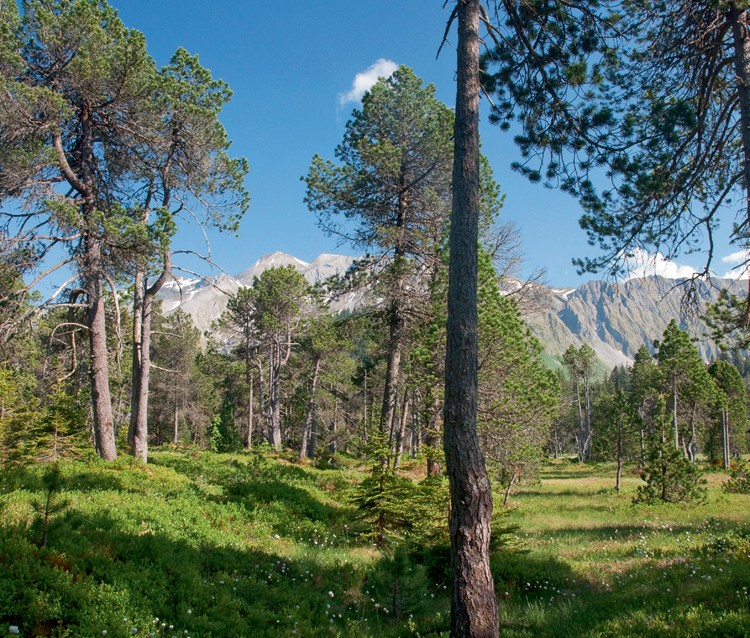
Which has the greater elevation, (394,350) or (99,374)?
(394,350)

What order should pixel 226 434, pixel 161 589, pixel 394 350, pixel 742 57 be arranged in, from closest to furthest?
pixel 161 589, pixel 742 57, pixel 394 350, pixel 226 434

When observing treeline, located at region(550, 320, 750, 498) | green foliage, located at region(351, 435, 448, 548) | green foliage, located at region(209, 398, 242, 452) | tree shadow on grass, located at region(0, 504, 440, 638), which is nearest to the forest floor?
tree shadow on grass, located at region(0, 504, 440, 638)

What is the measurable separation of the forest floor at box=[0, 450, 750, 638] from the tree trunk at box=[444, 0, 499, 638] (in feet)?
2.55

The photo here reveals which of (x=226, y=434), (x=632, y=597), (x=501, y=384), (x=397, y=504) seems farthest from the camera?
(x=226, y=434)

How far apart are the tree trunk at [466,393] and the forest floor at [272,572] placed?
778 millimetres

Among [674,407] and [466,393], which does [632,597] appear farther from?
[674,407]

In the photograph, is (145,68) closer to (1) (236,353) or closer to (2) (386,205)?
(2) (386,205)

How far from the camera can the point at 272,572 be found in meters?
7.02

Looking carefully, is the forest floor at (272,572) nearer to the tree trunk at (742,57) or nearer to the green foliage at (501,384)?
the green foliage at (501,384)

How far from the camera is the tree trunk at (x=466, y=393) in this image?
4895 millimetres

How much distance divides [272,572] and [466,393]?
13.8 feet

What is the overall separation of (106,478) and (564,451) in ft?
326

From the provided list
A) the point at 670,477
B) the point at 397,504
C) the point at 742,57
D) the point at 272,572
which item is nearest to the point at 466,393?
the point at 272,572

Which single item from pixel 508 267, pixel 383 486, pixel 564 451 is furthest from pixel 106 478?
pixel 564 451
